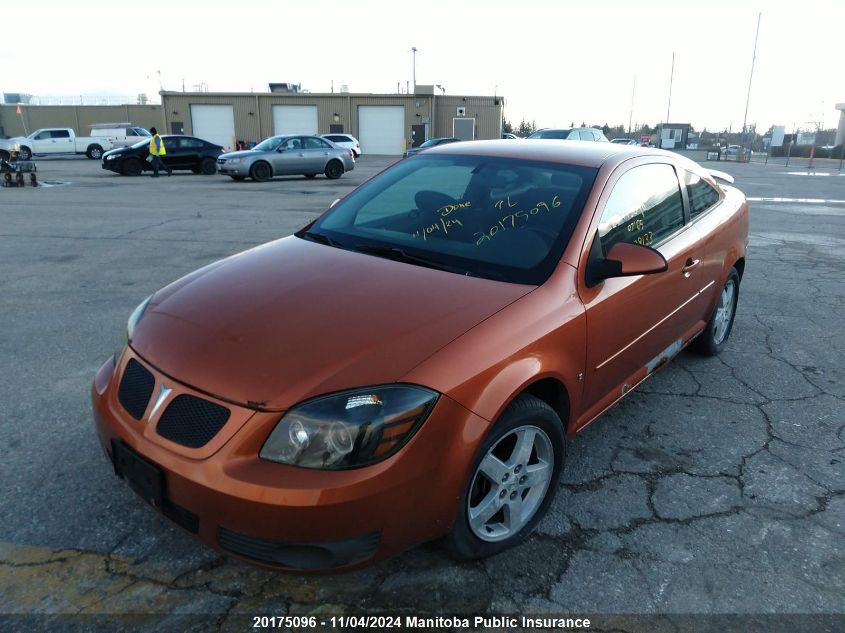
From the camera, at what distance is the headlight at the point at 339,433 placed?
1956 mm

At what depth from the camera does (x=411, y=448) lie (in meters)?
2.00

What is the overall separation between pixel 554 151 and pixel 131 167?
21662 millimetres

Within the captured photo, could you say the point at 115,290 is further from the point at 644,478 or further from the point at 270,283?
the point at 644,478

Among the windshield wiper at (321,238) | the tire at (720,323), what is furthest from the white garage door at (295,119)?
the windshield wiper at (321,238)

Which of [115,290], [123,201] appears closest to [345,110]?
[123,201]

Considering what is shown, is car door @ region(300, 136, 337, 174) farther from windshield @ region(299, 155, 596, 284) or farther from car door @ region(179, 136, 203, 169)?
windshield @ region(299, 155, 596, 284)

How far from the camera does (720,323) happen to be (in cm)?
472

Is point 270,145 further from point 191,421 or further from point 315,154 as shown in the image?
point 191,421

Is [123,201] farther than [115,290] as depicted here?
Yes

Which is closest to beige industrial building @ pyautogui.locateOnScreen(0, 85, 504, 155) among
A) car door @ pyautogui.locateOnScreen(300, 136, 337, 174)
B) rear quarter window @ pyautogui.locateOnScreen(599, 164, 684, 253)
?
car door @ pyautogui.locateOnScreen(300, 136, 337, 174)

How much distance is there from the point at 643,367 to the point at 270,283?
80.4 inches

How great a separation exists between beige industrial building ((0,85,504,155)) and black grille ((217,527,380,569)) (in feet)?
152

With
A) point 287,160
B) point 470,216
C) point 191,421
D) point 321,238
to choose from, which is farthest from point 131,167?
point 191,421

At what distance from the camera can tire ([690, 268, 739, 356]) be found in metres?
4.52
